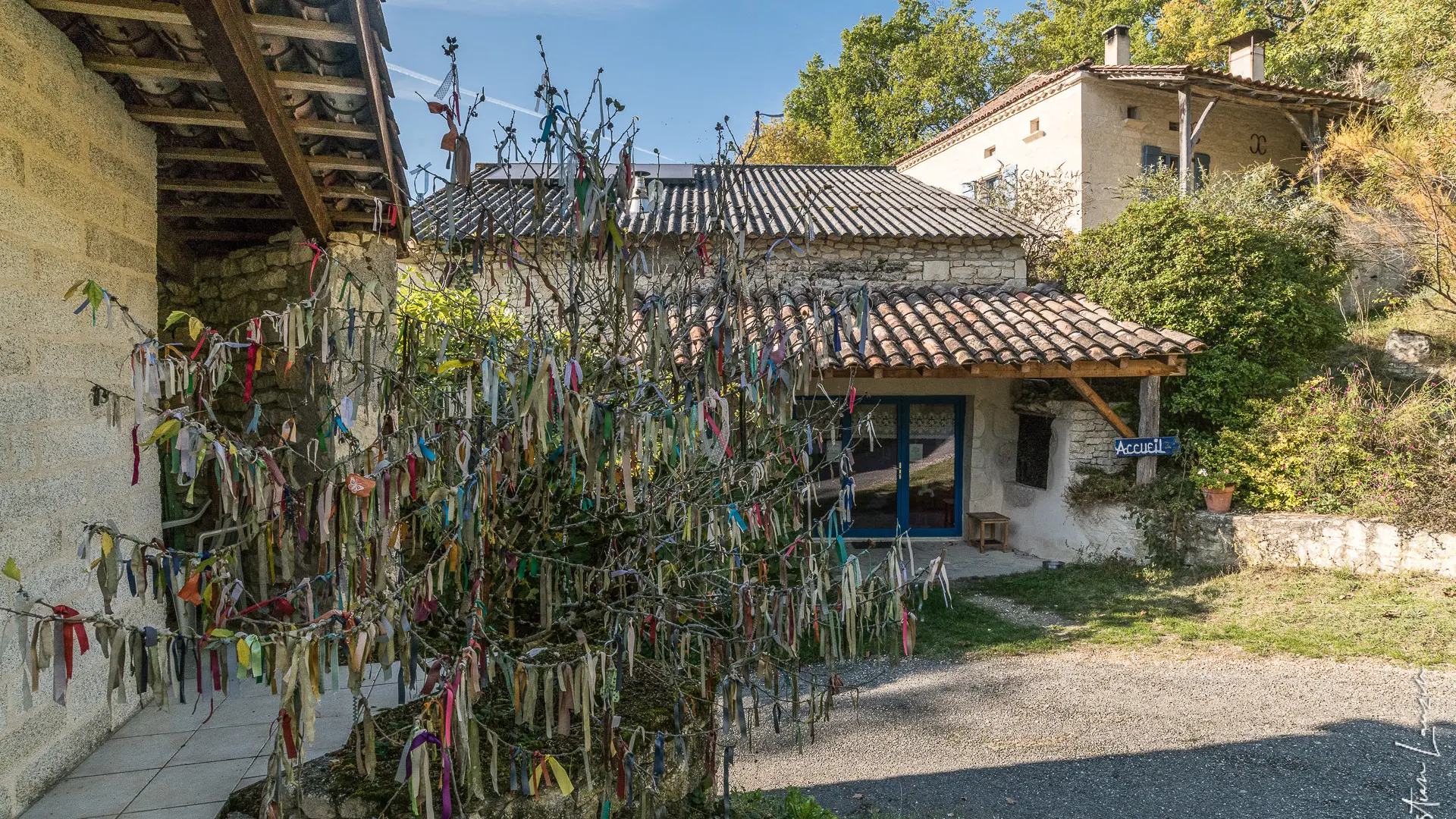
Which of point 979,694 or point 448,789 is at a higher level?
point 448,789

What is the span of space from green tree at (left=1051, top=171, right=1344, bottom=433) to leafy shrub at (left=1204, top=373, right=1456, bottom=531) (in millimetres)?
392

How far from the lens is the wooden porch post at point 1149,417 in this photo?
800cm

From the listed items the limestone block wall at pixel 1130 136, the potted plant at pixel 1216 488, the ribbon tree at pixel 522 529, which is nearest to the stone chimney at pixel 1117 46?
the limestone block wall at pixel 1130 136

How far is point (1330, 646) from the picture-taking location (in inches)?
220

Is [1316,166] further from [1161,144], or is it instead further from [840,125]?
[840,125]

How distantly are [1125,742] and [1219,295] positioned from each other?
5698mm

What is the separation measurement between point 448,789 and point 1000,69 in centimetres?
2398

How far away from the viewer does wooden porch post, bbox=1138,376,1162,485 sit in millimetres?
8000

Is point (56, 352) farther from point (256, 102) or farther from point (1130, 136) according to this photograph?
point (1130, 136)

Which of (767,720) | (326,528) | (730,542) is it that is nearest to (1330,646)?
(767,720)

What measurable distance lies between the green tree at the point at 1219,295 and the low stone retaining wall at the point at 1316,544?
3.87 feet

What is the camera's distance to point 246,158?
360 cm

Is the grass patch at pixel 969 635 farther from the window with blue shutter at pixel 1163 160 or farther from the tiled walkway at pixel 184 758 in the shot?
the window with blue shutter at pixel 1163 160

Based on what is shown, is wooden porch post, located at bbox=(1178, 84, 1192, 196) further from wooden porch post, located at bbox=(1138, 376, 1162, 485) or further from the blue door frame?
the blue door frame
